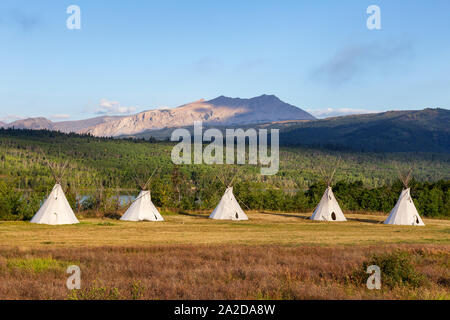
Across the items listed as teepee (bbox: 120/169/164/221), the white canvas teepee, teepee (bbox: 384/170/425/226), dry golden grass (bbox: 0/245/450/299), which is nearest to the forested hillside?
teepee (bbox: 120/169/164/221)

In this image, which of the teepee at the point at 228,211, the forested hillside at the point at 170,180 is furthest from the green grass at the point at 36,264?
the teepee at the point at 228,211

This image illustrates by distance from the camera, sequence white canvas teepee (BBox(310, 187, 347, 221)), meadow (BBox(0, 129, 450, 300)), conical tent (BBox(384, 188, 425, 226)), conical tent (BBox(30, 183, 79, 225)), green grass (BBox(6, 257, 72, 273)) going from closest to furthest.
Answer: meadow (BBox(0, 129, 450, 300)) → green grass (BBox(6, 257, 72, 273)) → conical tent (BBox(30, 183, 79, 225)) → conical tent (BBox(384, 188, 425, 226)) → white canvas teepee (BBox(310, 187, 347, 221))

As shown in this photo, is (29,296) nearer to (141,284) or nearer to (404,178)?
(141,284)

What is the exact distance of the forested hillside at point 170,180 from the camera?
53312mm

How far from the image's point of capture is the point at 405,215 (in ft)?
133

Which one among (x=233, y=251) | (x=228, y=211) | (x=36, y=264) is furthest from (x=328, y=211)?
(x=36, y=264)

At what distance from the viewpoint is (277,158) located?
7101 inches

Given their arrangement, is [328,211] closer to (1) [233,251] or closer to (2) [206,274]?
(1) [233,251]

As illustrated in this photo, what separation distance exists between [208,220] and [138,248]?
68.8ft

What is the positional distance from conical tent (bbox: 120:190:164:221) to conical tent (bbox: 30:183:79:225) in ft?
16.2

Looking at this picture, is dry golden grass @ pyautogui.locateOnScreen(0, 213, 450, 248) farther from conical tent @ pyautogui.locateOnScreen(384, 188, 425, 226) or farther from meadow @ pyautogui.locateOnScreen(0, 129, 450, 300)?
conical tent @ pyautogui.locateOnScreen(384, 188, 425, 226)

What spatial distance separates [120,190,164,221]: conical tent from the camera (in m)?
39.7

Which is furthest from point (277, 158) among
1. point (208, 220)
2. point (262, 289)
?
point (262, 289)

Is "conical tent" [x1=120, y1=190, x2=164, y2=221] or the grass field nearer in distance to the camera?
the grass field
